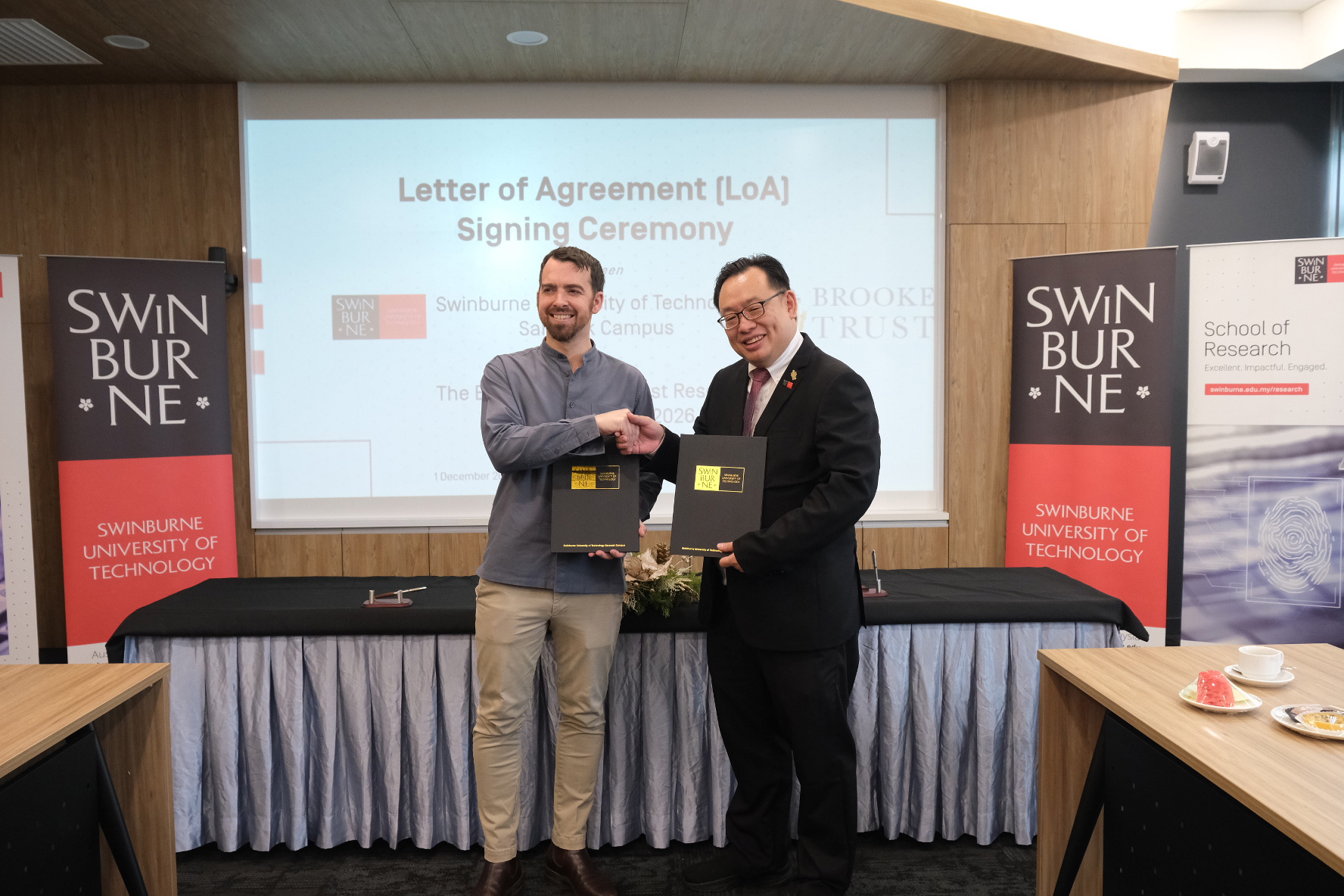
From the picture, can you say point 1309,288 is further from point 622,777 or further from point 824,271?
point 622,777

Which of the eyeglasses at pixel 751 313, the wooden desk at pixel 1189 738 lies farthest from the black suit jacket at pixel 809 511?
the wooden desk at pixel 1189 738

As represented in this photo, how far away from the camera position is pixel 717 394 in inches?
90.5

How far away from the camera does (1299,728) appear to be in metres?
1.38

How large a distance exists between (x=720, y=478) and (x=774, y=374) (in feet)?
1.10

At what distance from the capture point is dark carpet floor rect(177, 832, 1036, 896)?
229 cm

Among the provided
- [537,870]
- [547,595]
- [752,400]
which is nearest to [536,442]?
[547,595]

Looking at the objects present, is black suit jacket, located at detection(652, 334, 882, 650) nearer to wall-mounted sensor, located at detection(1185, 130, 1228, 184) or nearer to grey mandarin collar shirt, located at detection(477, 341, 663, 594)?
grey mandarin collar shirt, located at detection(477, 341, 663, 594)

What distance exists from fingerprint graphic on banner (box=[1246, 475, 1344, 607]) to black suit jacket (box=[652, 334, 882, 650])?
9.02 feet

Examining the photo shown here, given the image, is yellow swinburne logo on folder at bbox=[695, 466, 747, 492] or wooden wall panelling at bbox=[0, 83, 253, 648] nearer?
yellow swinburne logo on folder at bbox=[695, 466, 747, 492]

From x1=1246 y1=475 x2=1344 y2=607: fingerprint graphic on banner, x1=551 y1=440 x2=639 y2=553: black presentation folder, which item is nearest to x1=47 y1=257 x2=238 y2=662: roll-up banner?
x1=551 y1=440 x2=639 y2=553: black presentation folder

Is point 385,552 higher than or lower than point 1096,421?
lower

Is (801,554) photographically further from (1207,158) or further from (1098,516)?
(1207,158)

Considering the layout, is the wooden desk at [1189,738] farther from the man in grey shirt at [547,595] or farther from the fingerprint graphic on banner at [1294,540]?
the fingerprint graphic on banner at [1294,540]

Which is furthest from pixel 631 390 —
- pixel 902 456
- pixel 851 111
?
pixel 851 111
